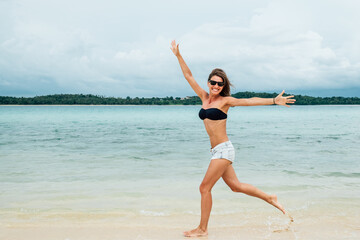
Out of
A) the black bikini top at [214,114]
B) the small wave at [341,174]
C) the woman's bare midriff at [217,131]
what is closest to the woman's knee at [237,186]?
the woman's bare midriff at [217,131]

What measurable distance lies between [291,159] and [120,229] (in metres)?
9.63

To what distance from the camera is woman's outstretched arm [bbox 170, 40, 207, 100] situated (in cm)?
510

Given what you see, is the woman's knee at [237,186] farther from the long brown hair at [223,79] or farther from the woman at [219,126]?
the long brown hair at [223,79]

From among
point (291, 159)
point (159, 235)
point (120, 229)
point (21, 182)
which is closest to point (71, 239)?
point (120, 229)

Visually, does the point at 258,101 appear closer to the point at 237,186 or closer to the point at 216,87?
the point at 216,87

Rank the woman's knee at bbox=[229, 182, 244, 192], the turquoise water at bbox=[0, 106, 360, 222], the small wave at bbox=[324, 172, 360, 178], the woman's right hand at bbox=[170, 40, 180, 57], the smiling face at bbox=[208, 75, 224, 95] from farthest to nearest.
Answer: the small wave at bbox=[324, 172, 360, 178]
the turquoise water at bbox=[0, 106, 360, 222]
the woman's right hand at bbox=[170, 40, 180, 57]
the woman's knee at bbox=[229, 182, 244, 192]
the smiling face at bbox=[208, 75, 224, 95]

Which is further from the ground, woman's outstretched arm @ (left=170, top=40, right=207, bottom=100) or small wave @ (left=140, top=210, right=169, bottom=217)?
woman's outstretched arm @ (left=170, top=40, right=207, bottom=100)

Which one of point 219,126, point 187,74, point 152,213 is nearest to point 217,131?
point 219,126

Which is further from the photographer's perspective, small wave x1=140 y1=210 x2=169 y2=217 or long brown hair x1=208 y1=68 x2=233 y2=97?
small wave x1=140 y1=210 x2=169 y2=217

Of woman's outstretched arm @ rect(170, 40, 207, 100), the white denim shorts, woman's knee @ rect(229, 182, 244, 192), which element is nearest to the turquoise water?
woman's knee @ rect(229, 182, 244, 192)

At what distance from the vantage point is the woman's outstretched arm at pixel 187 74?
16.7 feet

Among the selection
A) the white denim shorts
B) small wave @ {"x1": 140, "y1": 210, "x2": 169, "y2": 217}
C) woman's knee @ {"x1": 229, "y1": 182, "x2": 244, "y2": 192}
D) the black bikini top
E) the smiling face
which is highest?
the smiling face

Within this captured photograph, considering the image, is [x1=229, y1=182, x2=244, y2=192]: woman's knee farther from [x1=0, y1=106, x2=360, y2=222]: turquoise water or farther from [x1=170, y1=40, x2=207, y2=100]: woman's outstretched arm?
[x1=0, y1=106, x2=360, y2=222]: turquoise water

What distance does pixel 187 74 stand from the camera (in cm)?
527
